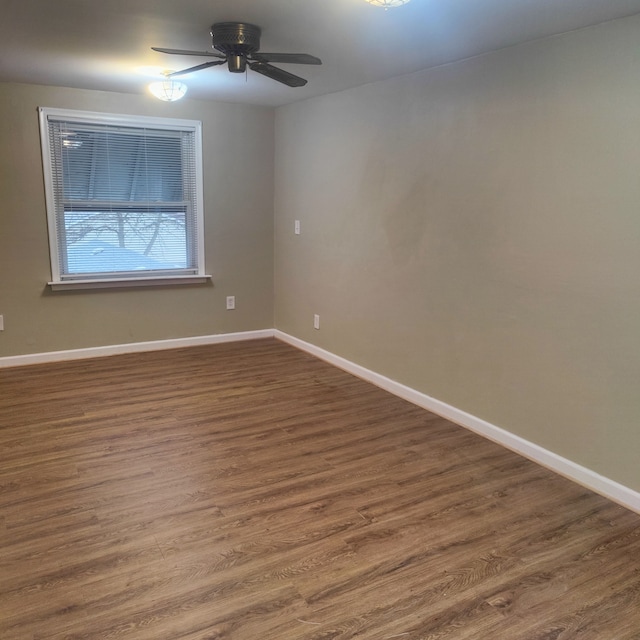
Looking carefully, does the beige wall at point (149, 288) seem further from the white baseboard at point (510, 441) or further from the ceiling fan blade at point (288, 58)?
the ceiling fan blade at point (288, 58)

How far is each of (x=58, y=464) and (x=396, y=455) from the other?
5.94 ft

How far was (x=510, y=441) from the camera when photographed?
3.05 m

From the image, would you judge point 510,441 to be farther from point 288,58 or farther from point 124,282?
point 124,282

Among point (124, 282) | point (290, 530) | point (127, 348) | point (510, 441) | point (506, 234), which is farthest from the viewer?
point (127, 348)

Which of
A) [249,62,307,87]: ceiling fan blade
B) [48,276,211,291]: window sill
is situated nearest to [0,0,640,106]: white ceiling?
[249,62,307,87]: ceiling fan blade

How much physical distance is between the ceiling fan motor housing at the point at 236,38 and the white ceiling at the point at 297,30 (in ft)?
0.18

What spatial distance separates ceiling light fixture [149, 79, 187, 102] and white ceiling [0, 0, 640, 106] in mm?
113

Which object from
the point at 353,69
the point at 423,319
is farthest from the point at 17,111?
the point at 423,319

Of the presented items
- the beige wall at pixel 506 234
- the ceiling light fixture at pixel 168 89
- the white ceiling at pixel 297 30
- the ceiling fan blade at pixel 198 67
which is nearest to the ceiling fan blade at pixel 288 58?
the white ceiling at pixel 297 30

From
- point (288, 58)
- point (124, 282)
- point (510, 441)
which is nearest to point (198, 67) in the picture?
point (288, 58)

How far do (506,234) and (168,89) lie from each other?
95.1 inches

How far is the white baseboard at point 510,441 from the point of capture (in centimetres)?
254

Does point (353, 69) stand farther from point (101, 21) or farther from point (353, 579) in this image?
point (353, 579)

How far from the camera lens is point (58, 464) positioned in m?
2.78
